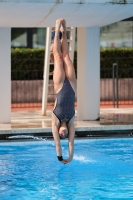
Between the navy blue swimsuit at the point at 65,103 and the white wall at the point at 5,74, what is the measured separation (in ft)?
20.7

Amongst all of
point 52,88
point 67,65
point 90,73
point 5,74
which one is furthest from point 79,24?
point 52,88

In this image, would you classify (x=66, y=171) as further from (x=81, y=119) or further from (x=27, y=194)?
(x=81, y=119)

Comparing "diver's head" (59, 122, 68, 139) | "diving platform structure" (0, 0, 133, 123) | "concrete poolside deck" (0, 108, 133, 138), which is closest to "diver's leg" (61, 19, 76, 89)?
"diver's head" (59, 122, 68, 139)

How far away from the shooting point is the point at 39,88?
2384 centimetres

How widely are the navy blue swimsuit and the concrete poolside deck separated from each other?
4729mm

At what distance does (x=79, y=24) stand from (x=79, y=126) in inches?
112

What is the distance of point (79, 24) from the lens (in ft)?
52.3

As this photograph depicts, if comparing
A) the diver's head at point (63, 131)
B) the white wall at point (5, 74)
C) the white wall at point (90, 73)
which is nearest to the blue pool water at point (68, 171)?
the diver's head at point (63, 131)

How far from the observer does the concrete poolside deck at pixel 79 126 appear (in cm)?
1456

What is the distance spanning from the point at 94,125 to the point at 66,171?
153 inches

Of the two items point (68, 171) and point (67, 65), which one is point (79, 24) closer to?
point (68, 171)

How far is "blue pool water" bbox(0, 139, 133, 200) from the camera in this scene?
388 inches

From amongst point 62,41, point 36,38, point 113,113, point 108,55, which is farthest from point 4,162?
point 36,38

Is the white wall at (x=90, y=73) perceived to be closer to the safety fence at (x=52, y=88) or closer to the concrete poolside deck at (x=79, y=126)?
the concrete poolside deck at (x=79, y=126)
